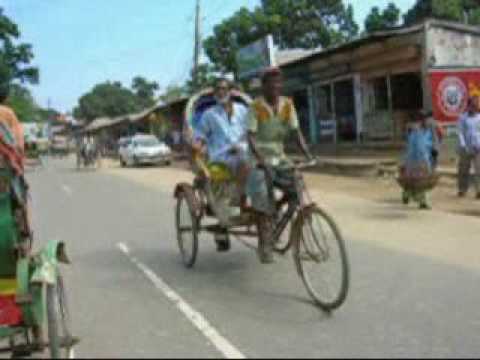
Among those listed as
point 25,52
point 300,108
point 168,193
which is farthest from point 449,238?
point 25,52

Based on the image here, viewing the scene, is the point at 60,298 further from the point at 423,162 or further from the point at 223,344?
the point at 423,162

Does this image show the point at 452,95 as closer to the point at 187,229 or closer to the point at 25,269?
the point at 187,229

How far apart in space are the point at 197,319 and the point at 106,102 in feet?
455

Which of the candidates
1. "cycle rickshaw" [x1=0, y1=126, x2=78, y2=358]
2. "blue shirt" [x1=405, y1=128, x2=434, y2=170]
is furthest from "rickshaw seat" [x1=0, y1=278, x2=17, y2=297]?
"blue shirt" [x1=405, y1=128, x2=434, y2=170]

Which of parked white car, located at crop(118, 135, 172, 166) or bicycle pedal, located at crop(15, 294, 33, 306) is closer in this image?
bicycle pedal, located at crop(15, 294, 33, 306)

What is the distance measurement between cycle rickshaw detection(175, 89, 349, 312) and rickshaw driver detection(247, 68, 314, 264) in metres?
0.10

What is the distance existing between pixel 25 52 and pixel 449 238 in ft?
184

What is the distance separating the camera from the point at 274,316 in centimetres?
706

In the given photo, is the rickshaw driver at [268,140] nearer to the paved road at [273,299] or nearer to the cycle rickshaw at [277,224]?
the cycle rickshaw at [277,224]

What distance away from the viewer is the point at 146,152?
41.9 m

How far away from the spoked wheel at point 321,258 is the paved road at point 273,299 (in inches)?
6.3

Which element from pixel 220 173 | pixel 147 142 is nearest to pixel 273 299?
pixel 220 173

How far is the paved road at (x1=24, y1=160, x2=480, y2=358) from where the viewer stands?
6.21 meters

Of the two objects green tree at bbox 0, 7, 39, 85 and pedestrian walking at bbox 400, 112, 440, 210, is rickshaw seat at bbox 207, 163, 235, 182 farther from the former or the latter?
green tree at bbox 0, 7, 39, 85
